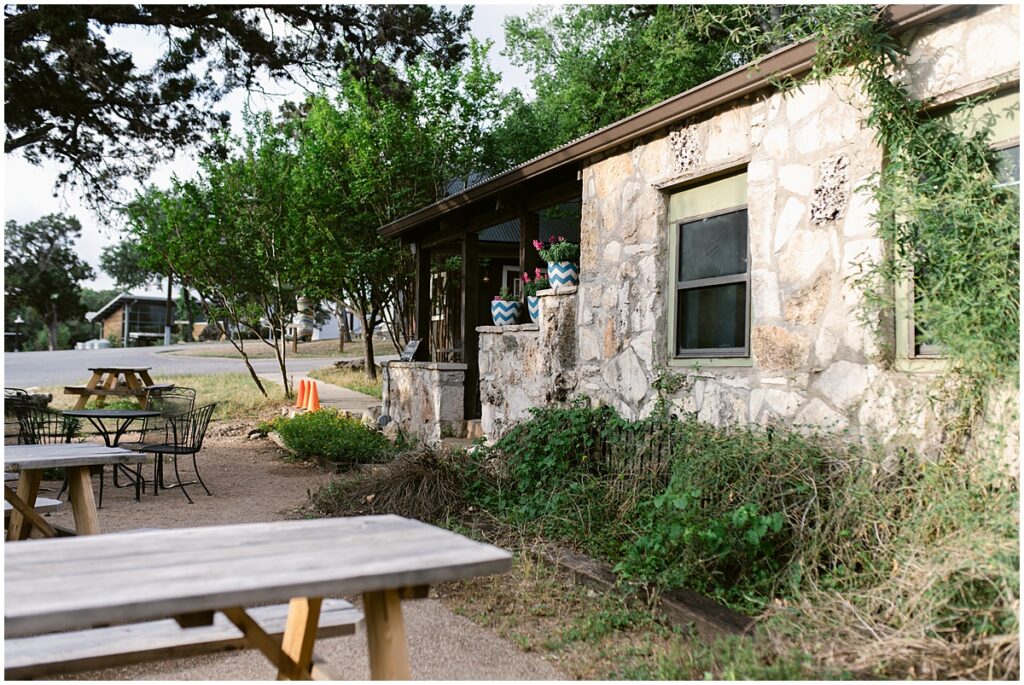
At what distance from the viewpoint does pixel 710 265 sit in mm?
6043

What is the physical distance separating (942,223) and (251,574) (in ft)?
12.0

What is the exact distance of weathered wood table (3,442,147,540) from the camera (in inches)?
184

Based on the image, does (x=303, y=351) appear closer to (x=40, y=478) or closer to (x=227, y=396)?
(x=227, y=396)

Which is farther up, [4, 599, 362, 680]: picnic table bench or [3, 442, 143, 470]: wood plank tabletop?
[3, 442, 143, 470]: wood plank tabletop

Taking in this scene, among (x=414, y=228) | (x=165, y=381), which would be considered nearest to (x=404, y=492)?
(x=414, y=228)

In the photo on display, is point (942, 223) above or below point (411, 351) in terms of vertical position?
above

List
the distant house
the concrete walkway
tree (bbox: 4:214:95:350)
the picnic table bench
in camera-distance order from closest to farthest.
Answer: the picnic table bench → the concrete walkway → tree (bbox: 4:214:95:350) → the distant house

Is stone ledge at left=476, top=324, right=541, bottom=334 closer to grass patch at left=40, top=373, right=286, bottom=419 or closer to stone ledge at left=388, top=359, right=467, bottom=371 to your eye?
stone ledge at left=388, top=359, right=467, bottom=371

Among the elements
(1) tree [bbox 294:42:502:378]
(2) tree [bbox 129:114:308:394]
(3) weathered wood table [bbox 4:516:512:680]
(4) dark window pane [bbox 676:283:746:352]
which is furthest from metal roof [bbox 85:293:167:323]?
(3) weathered wood table [bbox 4:516:512:680]

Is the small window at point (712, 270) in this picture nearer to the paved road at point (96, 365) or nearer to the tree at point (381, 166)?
the tree at point (381, 166)

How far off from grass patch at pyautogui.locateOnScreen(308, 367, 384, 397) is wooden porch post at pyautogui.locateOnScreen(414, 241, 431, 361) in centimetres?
523

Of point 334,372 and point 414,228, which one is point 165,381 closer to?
point 334,372

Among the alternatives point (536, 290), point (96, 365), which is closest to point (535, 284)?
point (536, 290)

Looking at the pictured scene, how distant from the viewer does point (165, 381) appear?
18594 mm
